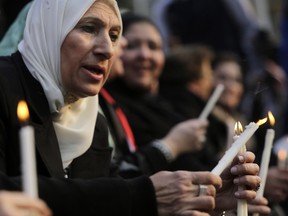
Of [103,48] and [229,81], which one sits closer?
[103,48]

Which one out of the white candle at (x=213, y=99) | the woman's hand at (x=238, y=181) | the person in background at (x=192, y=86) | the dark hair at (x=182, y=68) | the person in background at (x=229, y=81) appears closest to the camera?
the woman's hand at (x=238, y=181)

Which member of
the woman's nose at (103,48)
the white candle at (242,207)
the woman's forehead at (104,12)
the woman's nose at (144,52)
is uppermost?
the woman's forehead at (104,12)

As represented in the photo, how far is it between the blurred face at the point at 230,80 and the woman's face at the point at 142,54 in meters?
1.44

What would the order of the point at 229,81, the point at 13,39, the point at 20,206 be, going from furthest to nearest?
1. the point at 229,81
2. the point at 13,39
3. the point at 20,206

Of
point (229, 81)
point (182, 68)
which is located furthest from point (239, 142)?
point (229, 81)

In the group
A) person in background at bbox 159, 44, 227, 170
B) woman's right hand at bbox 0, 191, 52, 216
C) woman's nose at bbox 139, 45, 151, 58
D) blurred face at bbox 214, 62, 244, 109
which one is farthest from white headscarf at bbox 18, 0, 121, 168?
blurred face at bbox 214, 62, 244, 109

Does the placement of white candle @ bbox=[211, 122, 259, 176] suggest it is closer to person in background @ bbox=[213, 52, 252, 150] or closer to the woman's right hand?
the woman's right hand

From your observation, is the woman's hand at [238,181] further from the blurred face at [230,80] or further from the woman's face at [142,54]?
the blurred face at [230,80]

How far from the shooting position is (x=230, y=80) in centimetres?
676

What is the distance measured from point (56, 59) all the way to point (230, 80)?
3833mm

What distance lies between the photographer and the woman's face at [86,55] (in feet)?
10.00

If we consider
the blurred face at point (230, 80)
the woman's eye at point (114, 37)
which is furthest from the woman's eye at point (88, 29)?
the blurred face at point (230, 80)

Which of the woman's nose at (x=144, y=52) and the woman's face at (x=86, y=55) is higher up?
the woman's face at (x=86, y=55)

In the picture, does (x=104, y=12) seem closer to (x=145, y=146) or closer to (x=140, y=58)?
(x=145, y=146)
